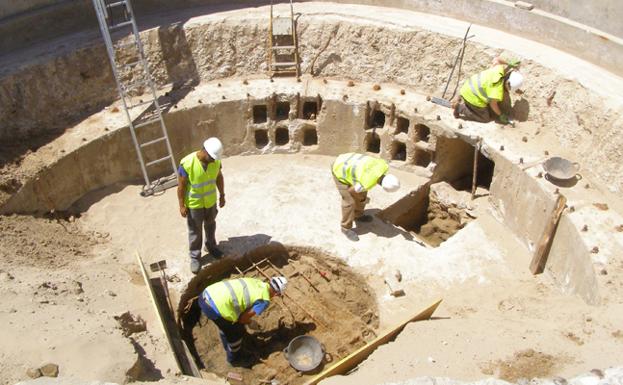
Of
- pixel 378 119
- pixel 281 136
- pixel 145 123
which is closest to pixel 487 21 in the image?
pixel 378 119

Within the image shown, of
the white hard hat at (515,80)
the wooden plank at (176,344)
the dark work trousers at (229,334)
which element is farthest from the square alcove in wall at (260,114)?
the dark work trousers at (229,334)

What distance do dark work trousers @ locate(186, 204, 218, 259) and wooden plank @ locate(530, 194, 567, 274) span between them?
4.63 metres

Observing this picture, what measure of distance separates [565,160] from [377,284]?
3363mm

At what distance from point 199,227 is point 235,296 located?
59.7 inches

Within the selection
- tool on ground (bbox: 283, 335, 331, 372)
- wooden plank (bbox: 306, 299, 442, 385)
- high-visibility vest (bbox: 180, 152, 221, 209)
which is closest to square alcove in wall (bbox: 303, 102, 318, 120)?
high-visibility vest (bbox: 180, 152, 221, 209)

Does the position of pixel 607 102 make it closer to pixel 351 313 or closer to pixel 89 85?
pixel 351 313

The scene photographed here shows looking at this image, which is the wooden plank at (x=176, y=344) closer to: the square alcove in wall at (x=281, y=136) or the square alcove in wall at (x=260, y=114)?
the square alcove in wall at (x=260, y=114)

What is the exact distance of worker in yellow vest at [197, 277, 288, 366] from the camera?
6742 mm

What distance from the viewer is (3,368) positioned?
5199mm

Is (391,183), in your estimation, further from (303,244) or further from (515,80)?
(515,80)

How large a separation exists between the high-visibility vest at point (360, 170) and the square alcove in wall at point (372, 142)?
2.22m

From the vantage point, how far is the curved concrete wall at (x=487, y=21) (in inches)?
371

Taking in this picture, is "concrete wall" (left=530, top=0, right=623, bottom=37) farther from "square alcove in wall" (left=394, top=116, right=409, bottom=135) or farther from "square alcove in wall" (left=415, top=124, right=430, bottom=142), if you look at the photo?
"square alcove in wall" (left=394, top=116, right=409, bottom=135)

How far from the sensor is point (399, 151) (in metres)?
10.8
